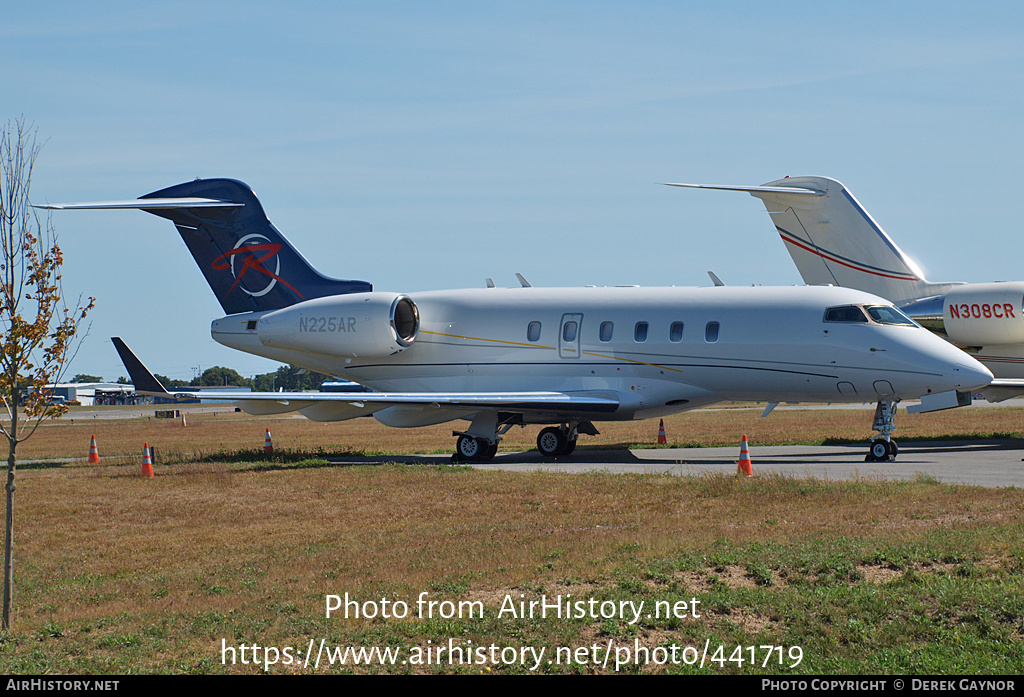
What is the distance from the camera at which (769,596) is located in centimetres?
902

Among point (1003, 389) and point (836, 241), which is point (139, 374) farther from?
point (1003, 389)

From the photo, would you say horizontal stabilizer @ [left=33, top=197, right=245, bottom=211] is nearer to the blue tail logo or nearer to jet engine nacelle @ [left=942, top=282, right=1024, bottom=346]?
the blue tail logo

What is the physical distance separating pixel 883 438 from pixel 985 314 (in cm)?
631

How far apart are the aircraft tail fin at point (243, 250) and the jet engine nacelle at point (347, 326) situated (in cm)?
83

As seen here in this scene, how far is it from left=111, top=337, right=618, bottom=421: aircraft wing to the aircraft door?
0.98 metres

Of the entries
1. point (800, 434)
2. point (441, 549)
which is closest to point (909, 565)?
point (441, 549)

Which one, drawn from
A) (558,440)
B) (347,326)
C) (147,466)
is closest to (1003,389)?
(558,440)

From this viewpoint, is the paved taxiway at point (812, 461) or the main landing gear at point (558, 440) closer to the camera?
the paved taxiway at point (812, 461)

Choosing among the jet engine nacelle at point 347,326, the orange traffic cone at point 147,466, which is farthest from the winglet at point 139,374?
the jet engine nacelle at point 347,326

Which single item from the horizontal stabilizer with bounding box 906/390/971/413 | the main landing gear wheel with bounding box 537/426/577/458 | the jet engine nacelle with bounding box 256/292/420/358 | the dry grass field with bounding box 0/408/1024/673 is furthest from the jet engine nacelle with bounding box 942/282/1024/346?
the jet engine nacelle with bounding box 256/292/420/358

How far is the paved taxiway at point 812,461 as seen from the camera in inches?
686

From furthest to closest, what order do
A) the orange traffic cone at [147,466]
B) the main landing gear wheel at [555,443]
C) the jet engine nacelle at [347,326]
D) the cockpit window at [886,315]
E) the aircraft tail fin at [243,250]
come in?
the aircraft tail fin at [243,250] → the jet engine nacelle at [347,326] → the main landing gear wheel at [555,443] → the orange traffic cone at [147,466] → the cockpit window at [886,315]

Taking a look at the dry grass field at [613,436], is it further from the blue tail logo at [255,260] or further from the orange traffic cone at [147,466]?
the orange traffic cone at [147,466]

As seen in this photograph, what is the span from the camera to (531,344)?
24.6 metres
